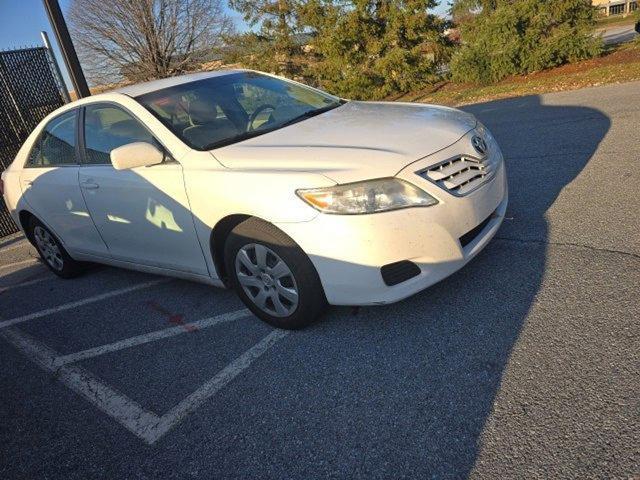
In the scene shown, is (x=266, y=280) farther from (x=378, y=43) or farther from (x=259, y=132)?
(x=378, y=43)

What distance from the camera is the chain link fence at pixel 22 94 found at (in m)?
7.64

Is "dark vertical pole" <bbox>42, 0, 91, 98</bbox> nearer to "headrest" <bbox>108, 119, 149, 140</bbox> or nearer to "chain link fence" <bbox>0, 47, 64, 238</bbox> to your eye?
"chain link fence" <bbox>0, 47, 64, 238</bbox>

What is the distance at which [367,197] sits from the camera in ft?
8.36

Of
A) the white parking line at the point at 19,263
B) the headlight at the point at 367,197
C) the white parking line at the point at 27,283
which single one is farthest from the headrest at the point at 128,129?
the white parking line at the point at 19,263

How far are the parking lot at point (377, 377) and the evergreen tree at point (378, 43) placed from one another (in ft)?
39.4

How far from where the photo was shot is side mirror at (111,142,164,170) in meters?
3.08

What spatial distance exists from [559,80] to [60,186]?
1070 centimetres

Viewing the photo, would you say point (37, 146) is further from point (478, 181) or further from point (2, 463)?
point (478, 181)

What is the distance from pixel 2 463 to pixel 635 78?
1085 cm

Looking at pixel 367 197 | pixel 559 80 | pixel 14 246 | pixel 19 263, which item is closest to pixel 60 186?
pixel 19 263

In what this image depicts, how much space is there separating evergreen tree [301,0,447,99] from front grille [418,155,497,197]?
1298 cm

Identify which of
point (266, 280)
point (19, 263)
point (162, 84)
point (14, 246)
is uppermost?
point (162, 84)

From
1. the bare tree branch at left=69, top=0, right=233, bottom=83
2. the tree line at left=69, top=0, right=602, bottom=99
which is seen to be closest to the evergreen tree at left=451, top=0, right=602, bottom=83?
the tree line at left=69, top=0, right=602, bottom=99

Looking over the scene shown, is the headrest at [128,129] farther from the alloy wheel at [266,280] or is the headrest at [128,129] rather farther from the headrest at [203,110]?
the alloy wheel at [266,280]
